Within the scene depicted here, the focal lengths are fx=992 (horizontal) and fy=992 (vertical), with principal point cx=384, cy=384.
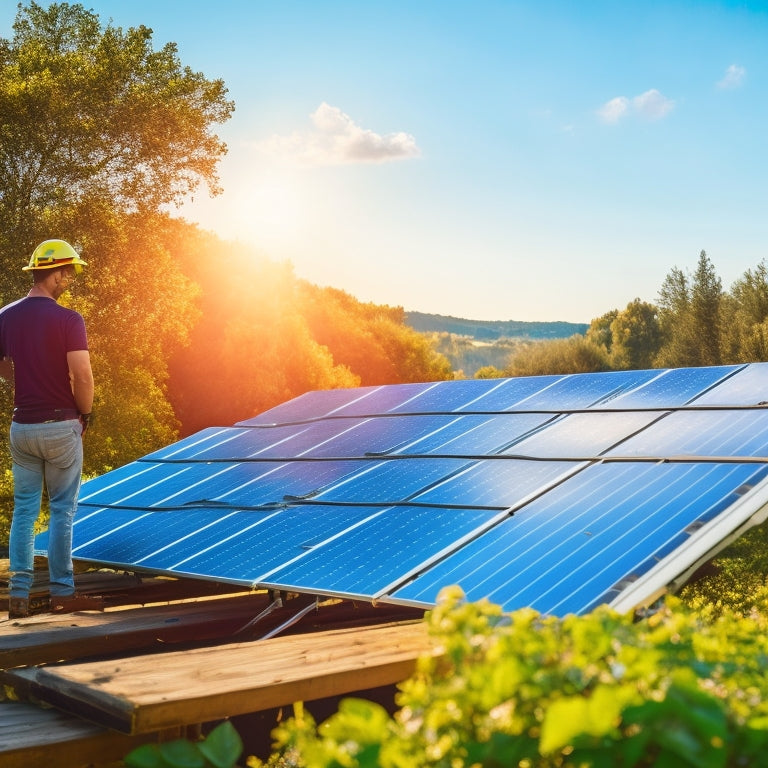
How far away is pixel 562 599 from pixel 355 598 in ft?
5.09

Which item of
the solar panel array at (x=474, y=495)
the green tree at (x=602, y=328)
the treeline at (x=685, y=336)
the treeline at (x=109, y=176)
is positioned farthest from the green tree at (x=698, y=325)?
the solar panel array at (x=474, y=495)

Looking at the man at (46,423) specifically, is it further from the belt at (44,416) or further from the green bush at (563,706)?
the green bush at (563,706)

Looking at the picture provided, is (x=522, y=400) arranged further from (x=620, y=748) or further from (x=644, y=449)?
(x=620, y=748)

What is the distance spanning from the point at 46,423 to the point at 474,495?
3.65m

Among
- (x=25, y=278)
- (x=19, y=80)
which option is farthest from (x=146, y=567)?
(x=19, y=80)

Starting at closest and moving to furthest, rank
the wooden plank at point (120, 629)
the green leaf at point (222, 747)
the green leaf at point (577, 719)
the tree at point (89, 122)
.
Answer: the green leaf at point (577, 719), the green leaf at point (222, 747), the wooden plank at point (120, 629), the tree at point (89, 122)

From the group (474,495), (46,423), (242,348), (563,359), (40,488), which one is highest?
(242,348)

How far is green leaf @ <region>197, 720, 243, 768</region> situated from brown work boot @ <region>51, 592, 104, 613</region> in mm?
5400

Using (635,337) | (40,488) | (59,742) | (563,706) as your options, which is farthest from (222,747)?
(635,337)

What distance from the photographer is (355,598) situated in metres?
6.79

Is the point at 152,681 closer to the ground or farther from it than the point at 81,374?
closer to the ground

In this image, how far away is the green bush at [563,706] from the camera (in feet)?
8.05

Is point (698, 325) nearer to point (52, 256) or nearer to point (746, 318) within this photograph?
point (746, 318)

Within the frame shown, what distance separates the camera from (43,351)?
8328 mm
